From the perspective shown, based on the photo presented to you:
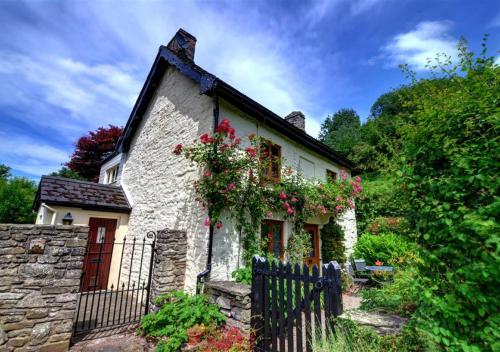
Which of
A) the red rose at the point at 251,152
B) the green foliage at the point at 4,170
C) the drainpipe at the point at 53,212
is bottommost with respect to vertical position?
the drainpipe at the point at 53,212

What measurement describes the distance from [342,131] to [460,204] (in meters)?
36.3

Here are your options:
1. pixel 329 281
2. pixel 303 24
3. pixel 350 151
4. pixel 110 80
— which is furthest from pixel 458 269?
pixel 350 151

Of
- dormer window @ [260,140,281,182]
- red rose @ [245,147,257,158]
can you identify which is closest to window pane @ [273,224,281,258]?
dormer window @ [260,140,281,182]

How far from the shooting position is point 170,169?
25.1 feet

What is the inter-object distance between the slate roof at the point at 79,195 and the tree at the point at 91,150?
1355cm

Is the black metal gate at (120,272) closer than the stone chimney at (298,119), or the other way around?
the black metal gate at (120,272)

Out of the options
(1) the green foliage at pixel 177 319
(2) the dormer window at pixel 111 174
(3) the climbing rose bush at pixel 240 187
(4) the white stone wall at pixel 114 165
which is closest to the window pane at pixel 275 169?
(3) the climbing rose bush at pixel 240 187

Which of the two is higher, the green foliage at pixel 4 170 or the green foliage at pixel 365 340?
the green foliage at pixel 4 170

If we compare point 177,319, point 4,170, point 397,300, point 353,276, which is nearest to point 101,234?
point 177,319

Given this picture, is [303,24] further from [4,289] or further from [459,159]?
[4,289]

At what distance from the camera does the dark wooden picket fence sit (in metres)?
2.89

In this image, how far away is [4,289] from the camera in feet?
13.3

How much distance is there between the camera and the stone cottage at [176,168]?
6184mm

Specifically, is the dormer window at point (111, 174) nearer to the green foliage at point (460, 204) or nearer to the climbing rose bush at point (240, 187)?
the climbing rose bush at point (240, 187)
